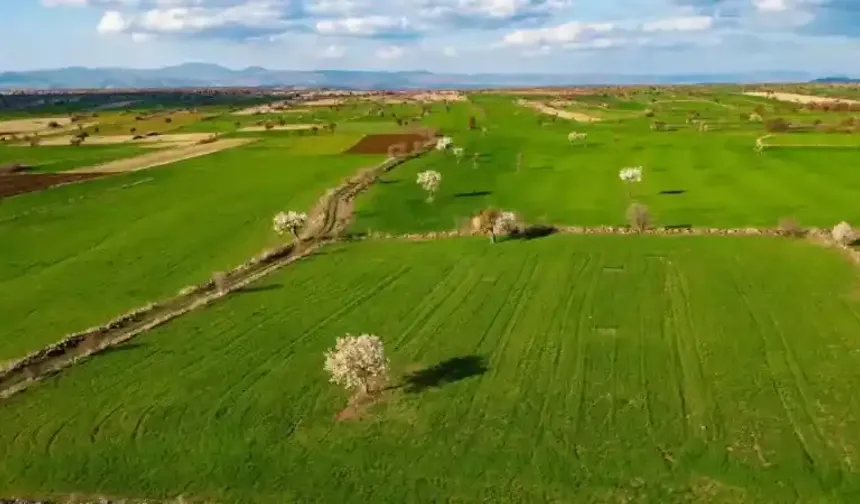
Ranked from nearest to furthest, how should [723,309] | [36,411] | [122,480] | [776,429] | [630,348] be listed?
[122,480], [776,429], [36,411], [630,348], [723,309]

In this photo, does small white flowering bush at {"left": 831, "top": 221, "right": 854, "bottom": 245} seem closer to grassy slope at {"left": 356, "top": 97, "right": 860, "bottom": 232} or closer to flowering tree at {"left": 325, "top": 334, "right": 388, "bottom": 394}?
grassy slope at {"left": 356, "top": 97, "right": 860, "bottom": 232}

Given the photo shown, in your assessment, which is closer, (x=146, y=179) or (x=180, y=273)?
(x=180, y=273)

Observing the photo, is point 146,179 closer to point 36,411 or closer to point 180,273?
point 180,273

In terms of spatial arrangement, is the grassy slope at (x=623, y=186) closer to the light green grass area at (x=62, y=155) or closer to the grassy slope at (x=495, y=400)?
the grassy slope at (x=495, y=400)

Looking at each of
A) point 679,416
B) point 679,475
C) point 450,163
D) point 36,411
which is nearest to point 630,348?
point 679,416

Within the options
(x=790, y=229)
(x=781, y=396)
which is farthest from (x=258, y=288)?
(x=790, y=229)

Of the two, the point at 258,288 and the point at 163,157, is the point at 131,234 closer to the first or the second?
the point at 258,288

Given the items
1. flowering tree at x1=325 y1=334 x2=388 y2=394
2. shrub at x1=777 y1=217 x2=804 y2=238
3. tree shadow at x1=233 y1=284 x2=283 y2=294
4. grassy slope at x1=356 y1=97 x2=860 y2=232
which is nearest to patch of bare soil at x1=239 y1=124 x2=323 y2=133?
grassy slope at x1=356 y1=97 x2=860 y2=232
